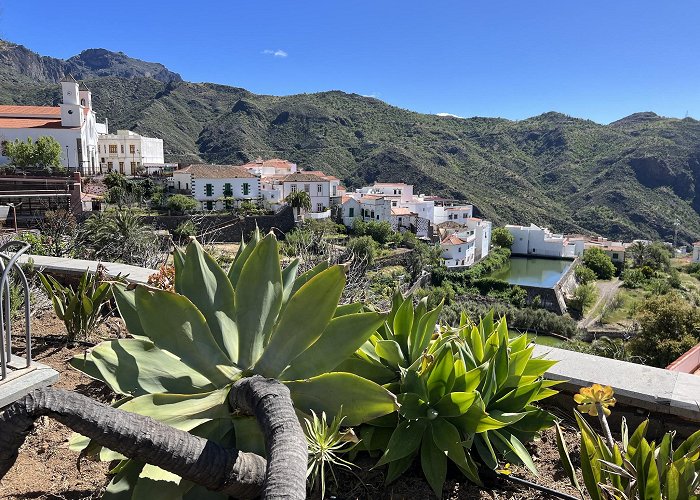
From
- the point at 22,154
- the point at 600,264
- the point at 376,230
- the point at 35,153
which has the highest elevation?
the point at 35,153

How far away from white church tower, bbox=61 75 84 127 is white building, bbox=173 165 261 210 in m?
7.12

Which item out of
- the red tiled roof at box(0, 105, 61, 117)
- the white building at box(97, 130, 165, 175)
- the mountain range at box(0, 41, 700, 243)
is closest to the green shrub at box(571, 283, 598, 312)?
the mountain range at box(0, 41, 700, 243)

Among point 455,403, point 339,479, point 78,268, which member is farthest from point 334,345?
point 78,268

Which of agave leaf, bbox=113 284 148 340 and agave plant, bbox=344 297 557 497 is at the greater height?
agave leaf, bbox=113 284 148 340

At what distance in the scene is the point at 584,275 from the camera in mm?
41062

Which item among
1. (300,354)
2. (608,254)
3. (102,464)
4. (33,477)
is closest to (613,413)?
(300,354)

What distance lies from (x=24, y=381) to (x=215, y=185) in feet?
113

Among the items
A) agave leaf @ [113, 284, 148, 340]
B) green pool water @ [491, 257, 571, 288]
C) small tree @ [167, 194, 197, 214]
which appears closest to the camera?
agave leaf @ [113, 284, 148, 340]

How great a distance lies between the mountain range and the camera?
2675 inches

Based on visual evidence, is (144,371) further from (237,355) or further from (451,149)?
(451,149)

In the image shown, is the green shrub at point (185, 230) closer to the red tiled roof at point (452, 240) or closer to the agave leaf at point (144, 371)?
the agave leaf at point (144, 371)

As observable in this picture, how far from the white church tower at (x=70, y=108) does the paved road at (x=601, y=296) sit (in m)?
35.2

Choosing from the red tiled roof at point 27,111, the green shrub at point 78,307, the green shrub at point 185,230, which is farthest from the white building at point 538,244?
the green shrub at point 78,307

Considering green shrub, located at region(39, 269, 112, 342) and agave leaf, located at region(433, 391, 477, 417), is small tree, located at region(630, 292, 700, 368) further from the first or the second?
agave leaf, located at region(433, 391, 477, 417)
